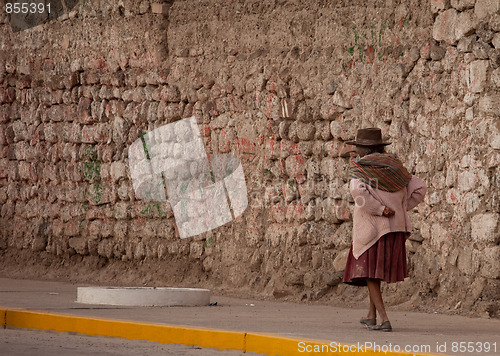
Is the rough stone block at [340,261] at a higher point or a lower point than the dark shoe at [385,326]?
higher

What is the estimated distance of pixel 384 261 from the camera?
8539 millimetres

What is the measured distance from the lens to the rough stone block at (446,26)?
1016 centimetres

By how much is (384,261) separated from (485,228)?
5.02 feet

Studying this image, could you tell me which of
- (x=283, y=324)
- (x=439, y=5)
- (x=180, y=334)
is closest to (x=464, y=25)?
(x=439, y=5)

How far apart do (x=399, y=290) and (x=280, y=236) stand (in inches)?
71.7

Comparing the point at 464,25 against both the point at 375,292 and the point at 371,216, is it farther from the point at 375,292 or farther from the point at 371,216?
the point at 375,292

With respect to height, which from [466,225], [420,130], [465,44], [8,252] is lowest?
[8,252]

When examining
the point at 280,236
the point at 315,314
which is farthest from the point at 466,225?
the point at 280,236

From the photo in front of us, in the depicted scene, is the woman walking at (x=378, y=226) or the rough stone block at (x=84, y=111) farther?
the rough stone block at (x=84, y=111)

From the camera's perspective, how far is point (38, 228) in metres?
15.8

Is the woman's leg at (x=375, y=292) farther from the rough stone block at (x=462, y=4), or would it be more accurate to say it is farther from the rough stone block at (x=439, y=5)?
the rough stone block at (x=439, y=5)

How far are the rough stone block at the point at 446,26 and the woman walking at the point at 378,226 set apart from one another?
A: 79.2 inches

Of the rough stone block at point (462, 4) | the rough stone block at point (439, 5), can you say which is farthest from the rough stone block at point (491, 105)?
the rough stone block at point (439, 5)

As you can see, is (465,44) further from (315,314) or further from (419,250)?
(315,314)
